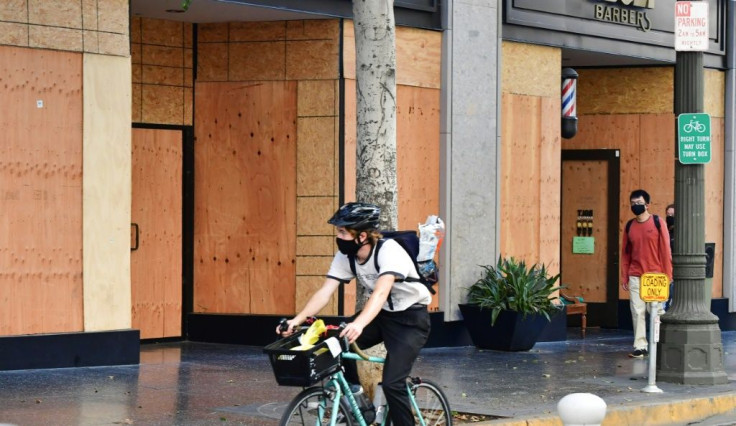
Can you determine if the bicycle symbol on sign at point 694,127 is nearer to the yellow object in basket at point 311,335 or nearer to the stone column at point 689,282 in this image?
the stone column at point 689,282

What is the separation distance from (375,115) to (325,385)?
120 inches

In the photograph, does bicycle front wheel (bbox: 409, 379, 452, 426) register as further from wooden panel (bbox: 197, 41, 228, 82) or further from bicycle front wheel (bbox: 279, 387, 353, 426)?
wooden panel (bbox: 197, 41, 228, 82)

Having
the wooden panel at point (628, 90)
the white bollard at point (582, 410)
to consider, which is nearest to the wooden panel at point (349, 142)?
the wooden panel at point (628, 90)

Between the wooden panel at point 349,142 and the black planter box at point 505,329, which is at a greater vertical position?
the wooden panel at point 349,142

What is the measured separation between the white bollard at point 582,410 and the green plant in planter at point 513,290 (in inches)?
354

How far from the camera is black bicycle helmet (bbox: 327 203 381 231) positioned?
26.6ft

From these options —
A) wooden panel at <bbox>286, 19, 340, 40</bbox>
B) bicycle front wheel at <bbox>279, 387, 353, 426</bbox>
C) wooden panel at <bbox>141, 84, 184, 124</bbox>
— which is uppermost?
wooden panel at <bbox>286, 19, 340, 40</bbox>

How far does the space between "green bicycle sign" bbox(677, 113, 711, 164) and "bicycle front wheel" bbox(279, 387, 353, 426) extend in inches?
259

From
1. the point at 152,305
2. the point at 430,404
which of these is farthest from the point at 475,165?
the point at 430,404

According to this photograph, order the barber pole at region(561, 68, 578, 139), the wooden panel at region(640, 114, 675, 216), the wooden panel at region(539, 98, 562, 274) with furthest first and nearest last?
the wooden panel at region(640, 114, 675, 216)
the barber pole at region(561, 68, 578, 139)
the wooden panel at region(539, 98, 562, 274)

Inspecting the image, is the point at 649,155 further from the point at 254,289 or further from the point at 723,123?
the point at 254,289

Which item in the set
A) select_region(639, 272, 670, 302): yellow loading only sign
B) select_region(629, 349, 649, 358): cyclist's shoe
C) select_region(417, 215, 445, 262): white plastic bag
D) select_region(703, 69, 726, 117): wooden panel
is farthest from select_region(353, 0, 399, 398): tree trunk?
select_region(703, 69, 726, 117): wooden panel

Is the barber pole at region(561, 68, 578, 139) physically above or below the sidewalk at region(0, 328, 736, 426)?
above

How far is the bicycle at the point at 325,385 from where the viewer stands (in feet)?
24.6
